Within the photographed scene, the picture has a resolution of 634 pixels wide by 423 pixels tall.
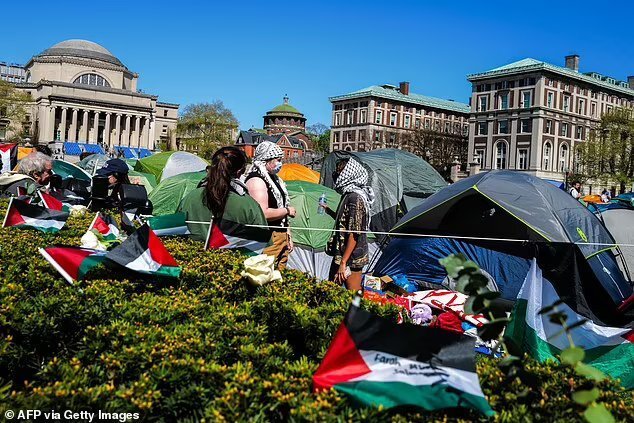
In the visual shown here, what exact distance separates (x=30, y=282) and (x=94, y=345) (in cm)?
140

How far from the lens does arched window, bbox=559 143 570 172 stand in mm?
73875

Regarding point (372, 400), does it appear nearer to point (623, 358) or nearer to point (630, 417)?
point (630, 417)

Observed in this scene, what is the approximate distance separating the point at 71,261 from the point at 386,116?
304 ft

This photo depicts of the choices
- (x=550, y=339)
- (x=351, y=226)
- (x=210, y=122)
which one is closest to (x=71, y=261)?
(x=351, y=226)

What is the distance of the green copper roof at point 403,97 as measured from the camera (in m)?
92.9

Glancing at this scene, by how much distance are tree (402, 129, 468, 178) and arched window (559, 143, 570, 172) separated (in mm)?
13542

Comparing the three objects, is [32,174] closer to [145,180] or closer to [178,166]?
[145,180]

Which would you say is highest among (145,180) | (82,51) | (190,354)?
(82,51)

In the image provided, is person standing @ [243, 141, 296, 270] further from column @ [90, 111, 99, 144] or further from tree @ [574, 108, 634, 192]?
column @ [90, 111, 99, 144]

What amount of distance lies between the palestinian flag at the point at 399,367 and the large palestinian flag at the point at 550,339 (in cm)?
247

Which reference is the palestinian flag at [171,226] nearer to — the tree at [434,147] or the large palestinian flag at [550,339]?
the large palestinian flag at [550,339]

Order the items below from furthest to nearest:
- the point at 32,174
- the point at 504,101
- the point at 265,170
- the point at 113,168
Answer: the point at 504,101 < the point at 113,168 < the point at 32,174 < the point at 265,170

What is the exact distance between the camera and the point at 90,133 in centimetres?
9444

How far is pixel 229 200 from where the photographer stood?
5336mm
